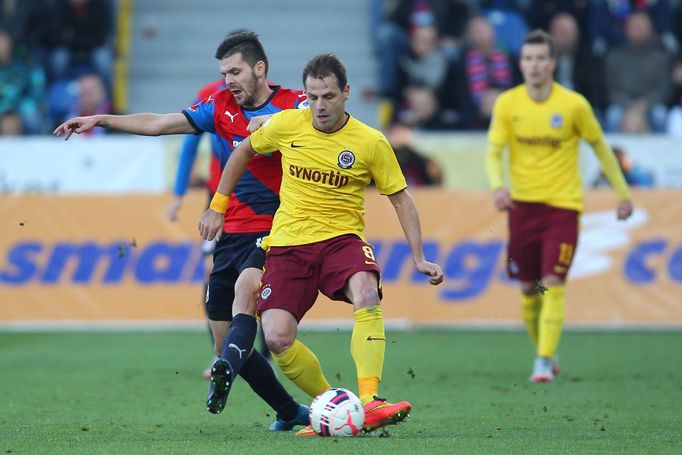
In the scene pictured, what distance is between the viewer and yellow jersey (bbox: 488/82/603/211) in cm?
1056

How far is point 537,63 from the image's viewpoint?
10570mm

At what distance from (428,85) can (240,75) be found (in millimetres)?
11455

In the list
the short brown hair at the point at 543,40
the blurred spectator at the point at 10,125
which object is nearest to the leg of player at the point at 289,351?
the short brown hair at the point at 543,40

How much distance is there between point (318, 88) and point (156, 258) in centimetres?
847

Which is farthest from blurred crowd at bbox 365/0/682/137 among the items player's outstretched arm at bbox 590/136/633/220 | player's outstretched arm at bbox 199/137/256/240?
player's outstretched arm at bbox 199/137/256/240

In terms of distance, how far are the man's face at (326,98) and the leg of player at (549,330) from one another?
351 cm

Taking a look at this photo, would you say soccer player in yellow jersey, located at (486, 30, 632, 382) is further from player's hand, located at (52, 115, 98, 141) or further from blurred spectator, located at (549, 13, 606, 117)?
blurred spectator, located at (549, 13, 606, 117)

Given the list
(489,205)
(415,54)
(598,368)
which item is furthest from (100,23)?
(598,368)

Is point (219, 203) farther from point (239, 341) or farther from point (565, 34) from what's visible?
point (565, 34)

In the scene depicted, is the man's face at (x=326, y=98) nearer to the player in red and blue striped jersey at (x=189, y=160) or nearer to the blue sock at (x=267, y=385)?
the blue sock at (x=267, y=385)

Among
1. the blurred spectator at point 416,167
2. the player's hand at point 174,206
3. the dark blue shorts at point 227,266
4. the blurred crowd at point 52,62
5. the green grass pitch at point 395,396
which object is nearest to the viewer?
the green grass pitch at point 395,396

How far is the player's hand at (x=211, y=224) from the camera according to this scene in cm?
716

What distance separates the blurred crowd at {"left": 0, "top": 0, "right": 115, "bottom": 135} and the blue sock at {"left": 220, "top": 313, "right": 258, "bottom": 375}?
11.4 metres

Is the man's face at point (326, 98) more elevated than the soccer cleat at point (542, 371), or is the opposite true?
the man's face at point (326, 98)
